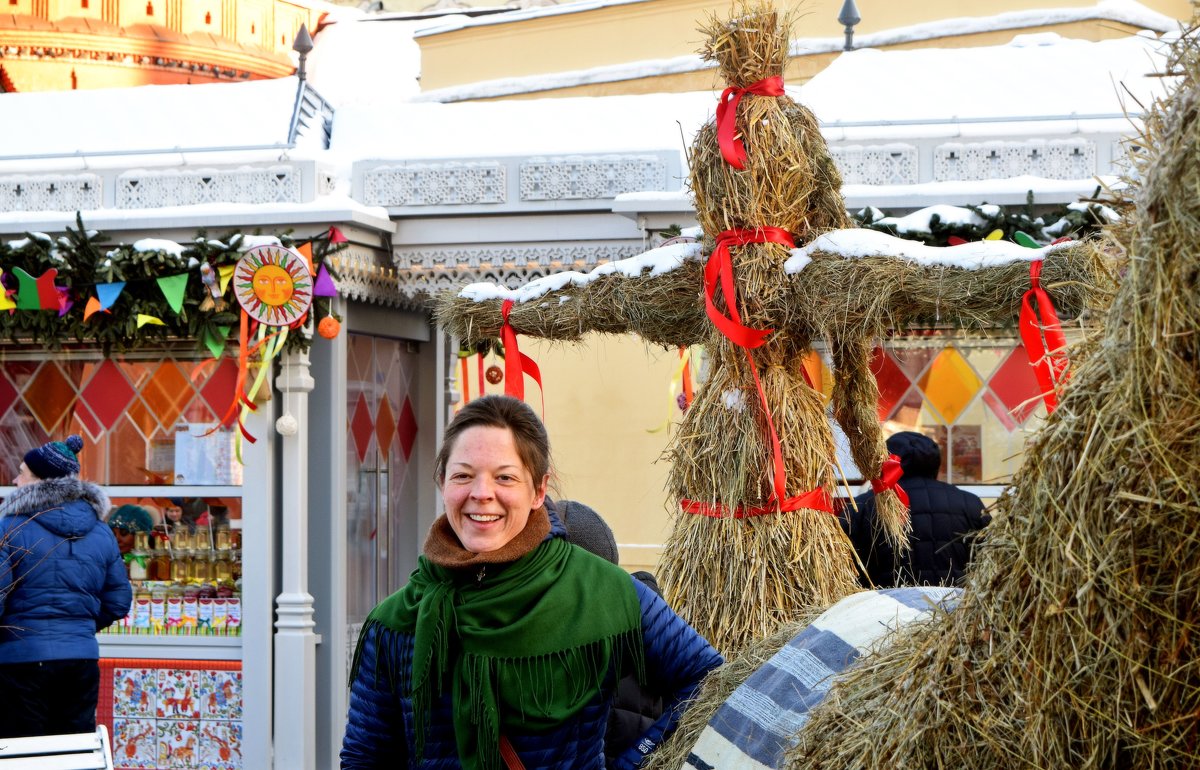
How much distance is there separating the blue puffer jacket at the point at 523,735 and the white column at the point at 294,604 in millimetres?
4970

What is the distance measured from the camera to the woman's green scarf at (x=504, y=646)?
2.60 metres

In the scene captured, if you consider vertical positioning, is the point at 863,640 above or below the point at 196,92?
below

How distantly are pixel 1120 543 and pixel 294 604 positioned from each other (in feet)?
21.2

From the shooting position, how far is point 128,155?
8344 mm

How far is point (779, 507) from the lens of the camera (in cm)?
435

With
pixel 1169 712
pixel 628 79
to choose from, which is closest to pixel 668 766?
pixel 1169 712

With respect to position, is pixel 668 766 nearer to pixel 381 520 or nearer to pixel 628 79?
pixel 381 520

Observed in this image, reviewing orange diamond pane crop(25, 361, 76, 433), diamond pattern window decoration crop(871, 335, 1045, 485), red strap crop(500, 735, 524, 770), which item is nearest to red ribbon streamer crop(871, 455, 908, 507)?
diamond pattern window decoration crop(871, 335, 1045, 485)

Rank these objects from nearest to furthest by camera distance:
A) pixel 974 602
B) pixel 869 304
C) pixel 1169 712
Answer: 1. pixel 1169 712
2. pixel 974 602
3. pixel 869 304

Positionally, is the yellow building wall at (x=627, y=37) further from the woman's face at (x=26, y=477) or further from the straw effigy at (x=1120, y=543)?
the straw effigy at (x=1120, y=543)

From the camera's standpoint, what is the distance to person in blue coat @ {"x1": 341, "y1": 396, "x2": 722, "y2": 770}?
2609 millimetres

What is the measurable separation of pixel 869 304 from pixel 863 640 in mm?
1631

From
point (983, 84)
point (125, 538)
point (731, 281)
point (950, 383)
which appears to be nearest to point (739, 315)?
point (731, 281)

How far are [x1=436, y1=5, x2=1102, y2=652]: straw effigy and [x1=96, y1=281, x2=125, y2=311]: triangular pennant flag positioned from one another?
151 inches
